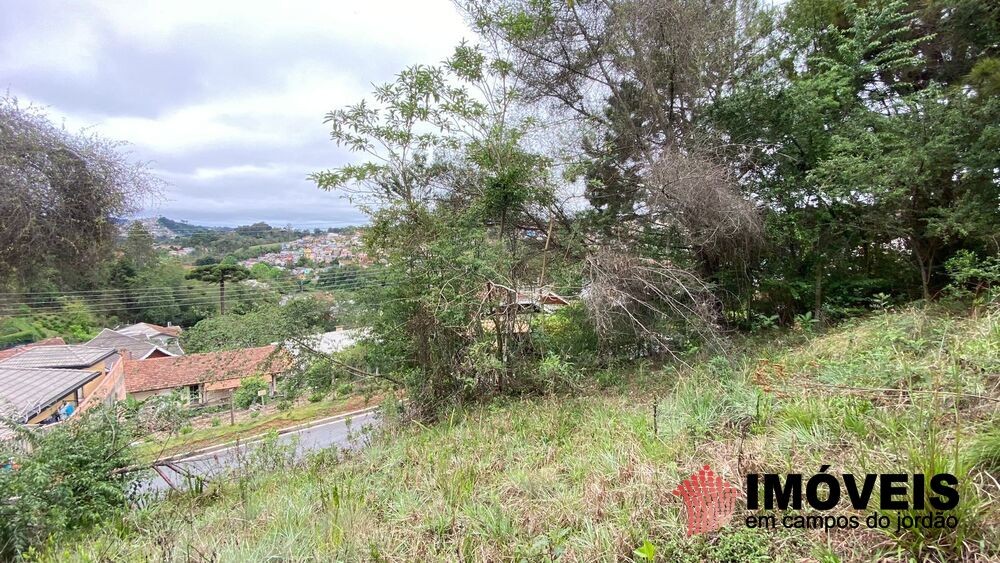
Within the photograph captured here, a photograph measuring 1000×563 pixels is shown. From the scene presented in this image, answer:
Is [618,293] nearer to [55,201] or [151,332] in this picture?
[55,201]

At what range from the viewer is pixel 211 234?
6914 millimetres

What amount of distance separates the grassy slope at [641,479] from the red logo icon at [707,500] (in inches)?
1.6

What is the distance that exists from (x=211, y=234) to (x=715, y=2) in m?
8.91

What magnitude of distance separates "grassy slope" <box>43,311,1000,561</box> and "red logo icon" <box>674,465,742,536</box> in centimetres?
4

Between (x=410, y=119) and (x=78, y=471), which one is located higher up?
(x=410, y=119)

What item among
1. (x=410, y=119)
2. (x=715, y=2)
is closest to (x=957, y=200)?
(x=715, y=2)

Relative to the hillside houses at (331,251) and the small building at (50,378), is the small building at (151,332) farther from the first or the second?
the hillside houses at (331,251)

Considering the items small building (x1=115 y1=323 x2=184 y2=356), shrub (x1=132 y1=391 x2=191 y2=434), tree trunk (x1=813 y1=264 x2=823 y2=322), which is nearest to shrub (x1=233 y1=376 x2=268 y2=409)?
shrub (x1=132 y1=391 x2=191 y2=434)

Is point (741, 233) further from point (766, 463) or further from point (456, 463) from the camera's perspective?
point (456, 463)

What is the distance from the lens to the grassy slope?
1.18 m

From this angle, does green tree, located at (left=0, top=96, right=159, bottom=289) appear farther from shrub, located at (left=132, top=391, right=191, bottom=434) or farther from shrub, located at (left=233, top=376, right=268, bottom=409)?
shrub, located at (left=233, top=376, right=268, bottom=409)

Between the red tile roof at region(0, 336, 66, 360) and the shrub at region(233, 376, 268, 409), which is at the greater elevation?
the red tile roof at region(0, 336, 66, 360)

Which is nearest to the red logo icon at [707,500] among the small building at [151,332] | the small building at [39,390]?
the small building at [39,390]

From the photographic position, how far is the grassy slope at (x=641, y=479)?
1182 millimetres
